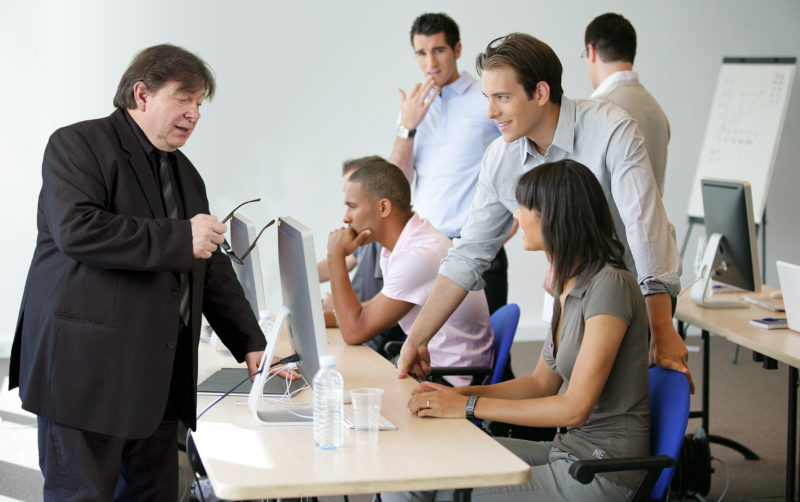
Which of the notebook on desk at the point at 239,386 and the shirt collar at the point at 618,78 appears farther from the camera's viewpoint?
the shirt collar at the point at 618,78

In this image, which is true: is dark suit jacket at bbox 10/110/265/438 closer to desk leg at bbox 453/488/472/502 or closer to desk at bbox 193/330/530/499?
desk at bbox 193/330/530/499

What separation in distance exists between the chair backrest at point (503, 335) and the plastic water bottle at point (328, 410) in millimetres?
1027

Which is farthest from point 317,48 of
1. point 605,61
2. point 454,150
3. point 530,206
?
point 530,206

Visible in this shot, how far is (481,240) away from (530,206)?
49cm

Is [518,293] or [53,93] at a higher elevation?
[53,93]

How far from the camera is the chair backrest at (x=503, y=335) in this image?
264 centimetres

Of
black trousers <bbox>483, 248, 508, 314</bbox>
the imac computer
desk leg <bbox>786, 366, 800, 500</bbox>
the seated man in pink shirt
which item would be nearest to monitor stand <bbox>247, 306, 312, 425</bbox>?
the imac computer

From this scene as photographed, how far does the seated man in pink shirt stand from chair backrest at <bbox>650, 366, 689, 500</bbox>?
808 mm

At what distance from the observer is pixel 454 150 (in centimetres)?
362

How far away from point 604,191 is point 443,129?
149 cm

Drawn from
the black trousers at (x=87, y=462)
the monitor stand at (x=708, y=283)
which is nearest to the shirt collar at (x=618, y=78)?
the monitor stand at (x=708, y=283)

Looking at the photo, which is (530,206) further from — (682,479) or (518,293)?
(518,293)

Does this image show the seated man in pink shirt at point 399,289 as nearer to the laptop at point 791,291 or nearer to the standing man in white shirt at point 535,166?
the standing man in white shirt at point 535,166

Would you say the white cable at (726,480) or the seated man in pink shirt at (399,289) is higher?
the seated man in pink shirt at (399,289)
